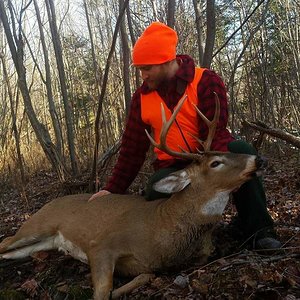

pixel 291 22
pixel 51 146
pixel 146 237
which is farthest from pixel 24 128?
pixel 146 237

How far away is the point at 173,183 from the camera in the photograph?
387 centimetres

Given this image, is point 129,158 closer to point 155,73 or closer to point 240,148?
point 155,73

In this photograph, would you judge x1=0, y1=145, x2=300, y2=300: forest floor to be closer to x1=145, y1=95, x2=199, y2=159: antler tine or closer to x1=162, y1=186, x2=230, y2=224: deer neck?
x1=162, y1=186, x2=230, y2=224: deer neck

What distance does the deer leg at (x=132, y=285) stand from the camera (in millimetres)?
3539

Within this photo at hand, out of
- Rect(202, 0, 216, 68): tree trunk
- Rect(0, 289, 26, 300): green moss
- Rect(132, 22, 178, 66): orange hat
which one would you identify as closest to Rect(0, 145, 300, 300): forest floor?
Rect(0, 289, 26, 300): green moss

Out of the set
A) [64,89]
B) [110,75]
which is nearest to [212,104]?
[64,89]

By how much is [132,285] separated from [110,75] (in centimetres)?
880

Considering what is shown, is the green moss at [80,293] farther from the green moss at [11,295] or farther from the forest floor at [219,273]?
the green moss at [11,295]

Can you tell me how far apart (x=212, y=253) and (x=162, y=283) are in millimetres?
587

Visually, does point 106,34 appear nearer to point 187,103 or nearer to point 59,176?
point 59,176

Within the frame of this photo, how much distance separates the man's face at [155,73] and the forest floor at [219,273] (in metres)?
1.46

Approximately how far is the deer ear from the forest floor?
59 cm

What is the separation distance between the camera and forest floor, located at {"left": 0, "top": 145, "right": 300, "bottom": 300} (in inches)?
122

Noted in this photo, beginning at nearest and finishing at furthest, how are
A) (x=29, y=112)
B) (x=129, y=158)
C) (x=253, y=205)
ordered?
1. (x=253, y=205)
2. (x=129, y=158)
3. (x=29, y=112)
